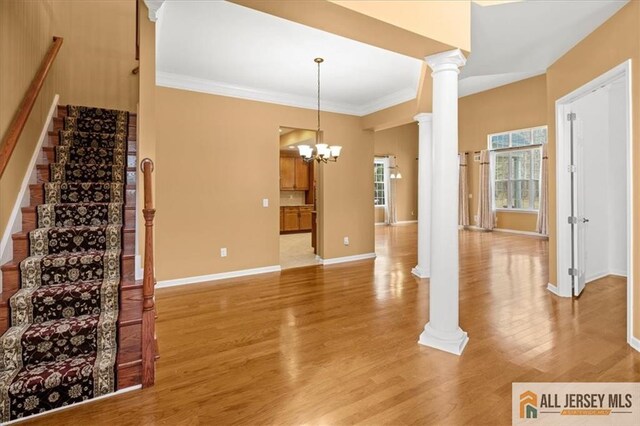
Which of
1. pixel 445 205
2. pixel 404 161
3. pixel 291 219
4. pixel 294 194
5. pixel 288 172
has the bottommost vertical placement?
pixel 291 219

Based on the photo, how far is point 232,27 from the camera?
3199 mm

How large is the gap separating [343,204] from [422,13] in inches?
160

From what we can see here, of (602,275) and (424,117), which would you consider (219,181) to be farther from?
(602,275)

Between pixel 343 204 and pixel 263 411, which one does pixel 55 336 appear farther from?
pixel 343 204

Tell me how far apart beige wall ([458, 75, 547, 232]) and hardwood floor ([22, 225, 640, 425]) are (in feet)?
18.6

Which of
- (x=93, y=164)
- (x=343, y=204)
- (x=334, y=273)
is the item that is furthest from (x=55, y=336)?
(x=343, y=204)

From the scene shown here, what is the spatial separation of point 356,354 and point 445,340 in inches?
30.1

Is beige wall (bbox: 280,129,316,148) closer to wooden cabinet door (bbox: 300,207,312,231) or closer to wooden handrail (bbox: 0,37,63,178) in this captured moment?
wooden cabinet door (bbox: 300,207,312,231)

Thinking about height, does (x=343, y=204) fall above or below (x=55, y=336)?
above

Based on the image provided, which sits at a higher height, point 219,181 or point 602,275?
point 219,181

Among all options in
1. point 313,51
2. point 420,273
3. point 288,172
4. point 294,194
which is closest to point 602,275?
point 420,273

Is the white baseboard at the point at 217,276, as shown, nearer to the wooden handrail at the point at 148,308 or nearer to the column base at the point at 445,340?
the wooden handrail at the point at 148,308

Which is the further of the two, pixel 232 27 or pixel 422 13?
pixel 232 27

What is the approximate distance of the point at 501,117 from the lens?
9.55 m
